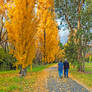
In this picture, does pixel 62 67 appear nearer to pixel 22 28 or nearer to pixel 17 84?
pixel 17 84

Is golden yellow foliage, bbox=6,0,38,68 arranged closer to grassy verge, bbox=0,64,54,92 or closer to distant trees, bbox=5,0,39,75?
distant trees, bbox=5,0,39,75

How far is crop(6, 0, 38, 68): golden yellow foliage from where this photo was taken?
11750mm

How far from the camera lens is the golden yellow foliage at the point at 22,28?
11.8 meters

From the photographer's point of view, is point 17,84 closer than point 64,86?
No

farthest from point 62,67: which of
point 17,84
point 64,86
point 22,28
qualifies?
point 22,28

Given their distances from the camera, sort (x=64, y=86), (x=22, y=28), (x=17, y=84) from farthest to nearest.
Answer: (x=22, y=28) < (x=17, y=84) < (x=64, y=86)

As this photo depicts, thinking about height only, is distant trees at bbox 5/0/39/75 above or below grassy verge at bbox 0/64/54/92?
above

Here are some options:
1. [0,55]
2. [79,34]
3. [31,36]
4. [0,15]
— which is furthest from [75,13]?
[0,55]

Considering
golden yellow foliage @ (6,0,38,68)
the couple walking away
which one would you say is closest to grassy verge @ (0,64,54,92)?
golden yellow foliage @ (6,0,38,68)

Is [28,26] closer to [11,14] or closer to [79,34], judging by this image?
[11,14]

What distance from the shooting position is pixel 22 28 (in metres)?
11.8

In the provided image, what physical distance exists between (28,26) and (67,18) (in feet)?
24.4

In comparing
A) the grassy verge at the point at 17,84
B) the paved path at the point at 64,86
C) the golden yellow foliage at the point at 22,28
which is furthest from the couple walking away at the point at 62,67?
the golden yellow foliage at the point at 22,28

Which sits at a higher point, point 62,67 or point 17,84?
point 62,67
